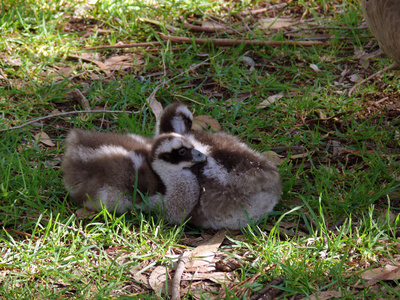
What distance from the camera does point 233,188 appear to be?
4.28m

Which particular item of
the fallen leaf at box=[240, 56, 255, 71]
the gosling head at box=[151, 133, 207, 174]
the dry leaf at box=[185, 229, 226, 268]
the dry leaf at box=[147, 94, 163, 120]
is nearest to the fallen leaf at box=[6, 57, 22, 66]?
the dry leaf at box=[147, 94, 163, 120]

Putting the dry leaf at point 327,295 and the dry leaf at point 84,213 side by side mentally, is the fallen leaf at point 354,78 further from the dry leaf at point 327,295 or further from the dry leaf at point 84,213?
the dry leaf at point 84,213

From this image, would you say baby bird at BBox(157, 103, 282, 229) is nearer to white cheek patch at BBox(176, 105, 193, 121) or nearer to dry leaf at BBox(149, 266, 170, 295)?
white cheek patch at BBox(176, 105, 193, 121)

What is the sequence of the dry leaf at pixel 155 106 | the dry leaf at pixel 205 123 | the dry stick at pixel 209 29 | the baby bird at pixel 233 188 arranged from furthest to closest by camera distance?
the dry stick at pixel 209 29 → the dry leaf at pixel 155 106 → the dry leaf at pixel 205 123 → the baby bird at pixel 233 188

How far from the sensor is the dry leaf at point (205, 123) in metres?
5.55

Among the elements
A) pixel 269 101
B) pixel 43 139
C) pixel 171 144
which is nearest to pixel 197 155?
pixel 171 144

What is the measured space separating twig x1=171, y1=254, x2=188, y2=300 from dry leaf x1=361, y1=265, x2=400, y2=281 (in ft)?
4.35

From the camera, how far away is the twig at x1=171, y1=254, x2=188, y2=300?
3645 mm

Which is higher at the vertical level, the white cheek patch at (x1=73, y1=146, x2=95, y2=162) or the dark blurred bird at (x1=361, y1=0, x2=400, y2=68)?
the dark blurred bird at (x1=361, y1=0, x2=400, y2=68)

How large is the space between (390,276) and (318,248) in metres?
0.54

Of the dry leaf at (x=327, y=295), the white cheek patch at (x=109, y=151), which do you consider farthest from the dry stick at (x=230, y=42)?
the dry leaf at (x=327, y=295)

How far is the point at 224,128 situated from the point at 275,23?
8.17 ft

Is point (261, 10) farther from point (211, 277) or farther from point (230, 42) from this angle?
point (211, 277)

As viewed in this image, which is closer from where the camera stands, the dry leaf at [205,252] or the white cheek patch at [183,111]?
the dry leaf at [205,252]
